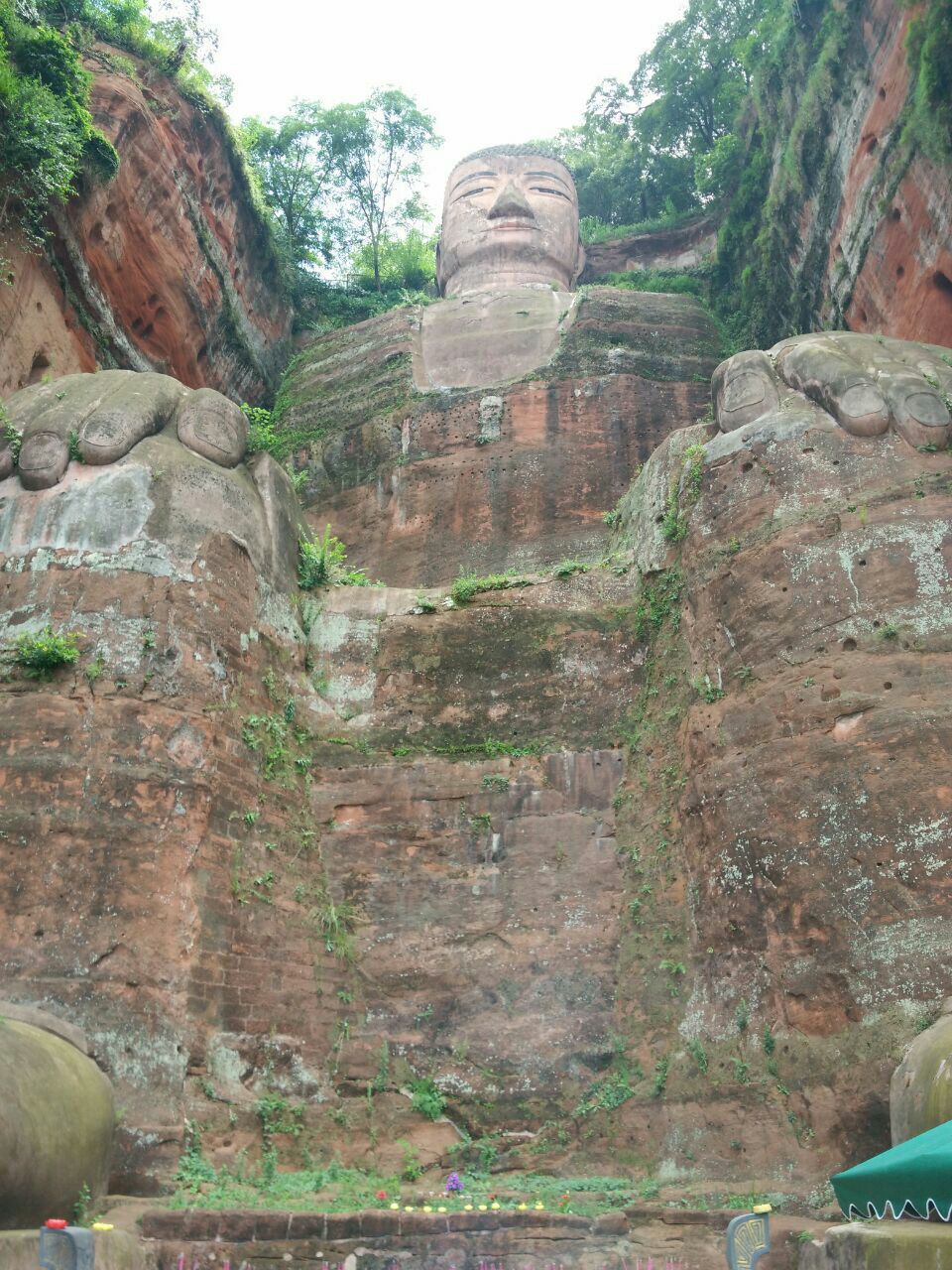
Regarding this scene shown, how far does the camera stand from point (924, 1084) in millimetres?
6953

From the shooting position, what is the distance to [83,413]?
35.0ft

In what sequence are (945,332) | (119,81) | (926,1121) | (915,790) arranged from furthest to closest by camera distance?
1. (119,81)
2. (945,332)
3. (915,790)
4. (926,1121)

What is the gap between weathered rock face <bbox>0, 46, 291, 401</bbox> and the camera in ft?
47.9

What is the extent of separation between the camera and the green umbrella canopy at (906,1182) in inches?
202

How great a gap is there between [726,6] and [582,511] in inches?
610

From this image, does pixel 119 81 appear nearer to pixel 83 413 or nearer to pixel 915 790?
pixel 83 413

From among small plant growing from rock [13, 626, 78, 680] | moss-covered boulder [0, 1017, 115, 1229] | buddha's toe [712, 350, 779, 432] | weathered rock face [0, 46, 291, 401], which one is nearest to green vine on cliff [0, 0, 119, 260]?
weathered rock face [0, 46, 291, 401]

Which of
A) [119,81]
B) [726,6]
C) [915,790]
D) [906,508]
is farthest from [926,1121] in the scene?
[726,6]

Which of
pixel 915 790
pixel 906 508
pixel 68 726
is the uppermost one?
pixel 906 508

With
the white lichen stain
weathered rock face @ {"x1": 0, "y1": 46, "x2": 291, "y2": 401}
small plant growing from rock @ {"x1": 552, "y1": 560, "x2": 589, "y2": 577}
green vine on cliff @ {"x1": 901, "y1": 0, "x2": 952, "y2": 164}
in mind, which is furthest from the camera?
weathered rock face @ {"x1": 0, "y1": 46, "x2": 291, "y2": 401}

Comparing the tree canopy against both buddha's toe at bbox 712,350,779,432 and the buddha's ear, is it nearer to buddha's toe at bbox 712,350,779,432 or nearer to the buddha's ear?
the buddha's ear

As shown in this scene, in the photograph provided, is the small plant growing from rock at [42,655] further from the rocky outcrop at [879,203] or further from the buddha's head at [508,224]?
the buddha's head at [508,224]

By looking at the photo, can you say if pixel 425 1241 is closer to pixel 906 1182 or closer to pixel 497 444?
pixel 906 1182

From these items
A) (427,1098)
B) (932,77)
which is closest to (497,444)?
(932,77)
